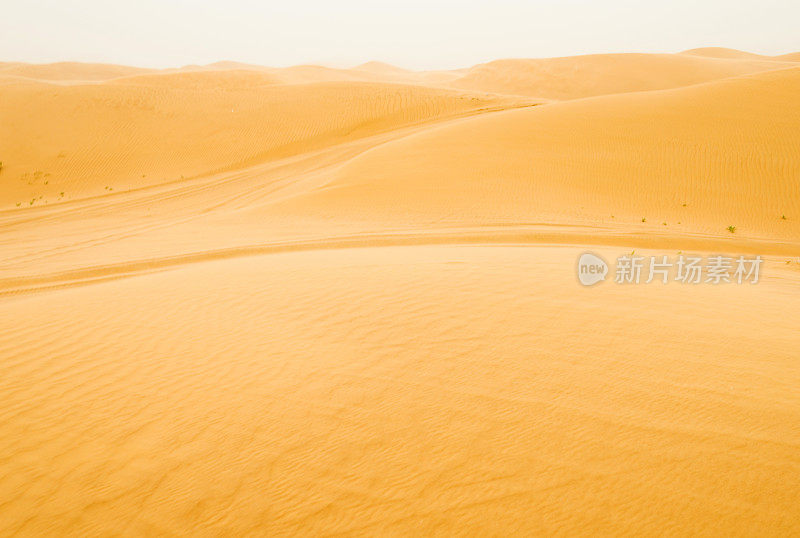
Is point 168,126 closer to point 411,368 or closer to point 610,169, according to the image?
point 610,169

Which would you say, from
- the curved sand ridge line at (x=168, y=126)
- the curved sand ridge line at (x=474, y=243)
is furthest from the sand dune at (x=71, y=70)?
the curved sand ridge line at (x=474, y=243)

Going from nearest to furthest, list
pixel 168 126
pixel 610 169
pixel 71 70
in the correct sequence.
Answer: pixel 610 169 → pixel 168 126 → pixel 71 70

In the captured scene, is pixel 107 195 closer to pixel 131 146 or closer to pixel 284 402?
pixel 131 146

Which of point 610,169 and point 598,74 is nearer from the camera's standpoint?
point 610,169

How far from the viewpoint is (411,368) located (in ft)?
11.3

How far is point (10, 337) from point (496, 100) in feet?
71.9

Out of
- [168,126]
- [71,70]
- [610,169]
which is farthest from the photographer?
[71,70]

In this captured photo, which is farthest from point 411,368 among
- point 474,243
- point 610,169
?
point 610,169

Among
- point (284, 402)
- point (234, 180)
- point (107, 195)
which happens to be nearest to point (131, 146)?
point (107, 195)

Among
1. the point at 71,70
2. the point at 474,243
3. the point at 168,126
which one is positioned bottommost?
the point at 474,243

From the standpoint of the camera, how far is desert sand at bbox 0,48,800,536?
2314 millimetres

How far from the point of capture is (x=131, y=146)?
741 inches

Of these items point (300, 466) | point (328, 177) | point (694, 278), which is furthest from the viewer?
point (328, 177)

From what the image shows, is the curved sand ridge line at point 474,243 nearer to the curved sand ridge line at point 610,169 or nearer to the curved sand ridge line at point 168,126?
the curved sand ridge line at point 610,169
